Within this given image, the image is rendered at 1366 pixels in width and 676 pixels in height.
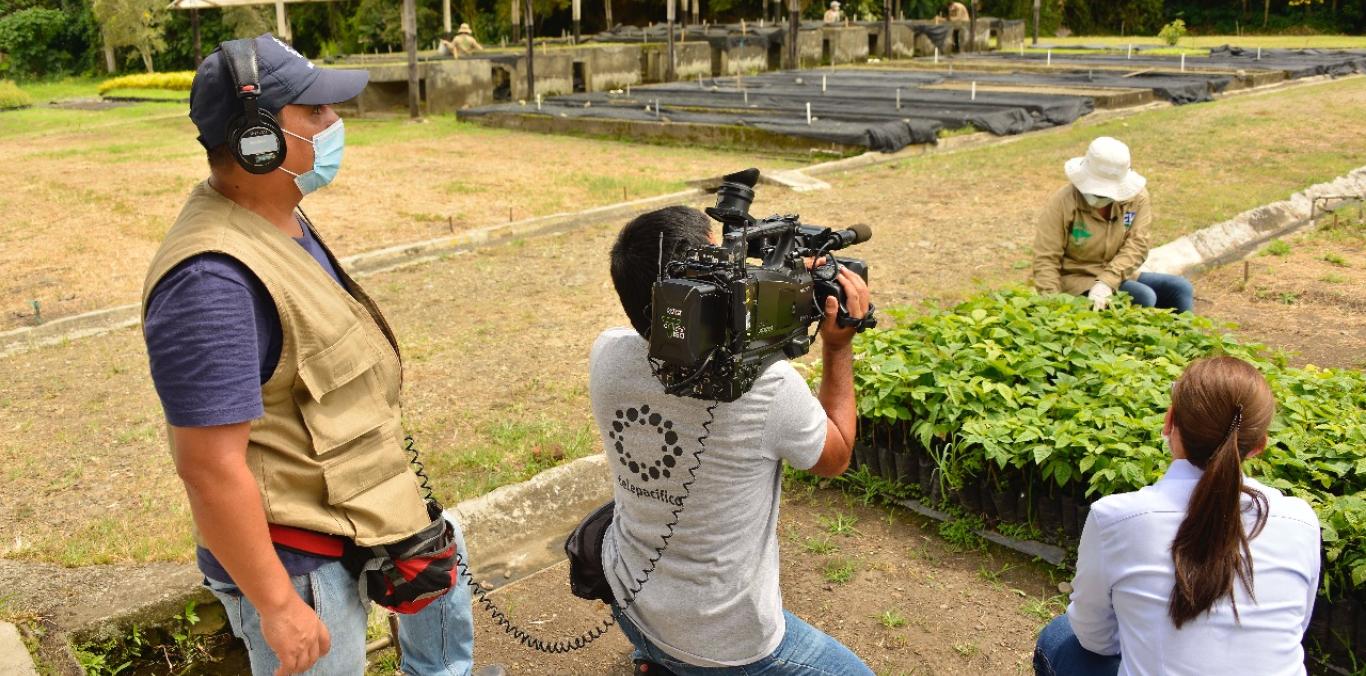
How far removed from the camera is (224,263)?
6.73 feet

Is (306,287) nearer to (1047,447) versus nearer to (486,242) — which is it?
(1047,447)

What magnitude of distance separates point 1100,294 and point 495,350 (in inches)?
137

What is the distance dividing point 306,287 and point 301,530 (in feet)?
1.59

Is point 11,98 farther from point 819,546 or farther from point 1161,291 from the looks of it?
point 819,546

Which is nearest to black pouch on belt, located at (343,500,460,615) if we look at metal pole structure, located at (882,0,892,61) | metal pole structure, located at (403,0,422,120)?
metal pole structure, located at (403,0,422,120)

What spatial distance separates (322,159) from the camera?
94.2 inches

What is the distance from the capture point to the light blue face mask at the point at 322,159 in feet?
7.68

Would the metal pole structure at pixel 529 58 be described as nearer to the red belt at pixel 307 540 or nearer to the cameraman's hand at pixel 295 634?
the red belt at pixel 307 540

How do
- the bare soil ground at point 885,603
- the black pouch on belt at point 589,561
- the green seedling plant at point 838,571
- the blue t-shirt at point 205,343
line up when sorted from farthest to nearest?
1. the green seedling plant at point 838,571
2. the bare soil ground at point 885,603
3. the black pouch on belt at point 589,561
4. the blue t-shirt at point 205,343

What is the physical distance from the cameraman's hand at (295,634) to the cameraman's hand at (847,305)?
3.92 ft

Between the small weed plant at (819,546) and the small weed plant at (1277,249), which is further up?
the small weed plant at (1277,249)

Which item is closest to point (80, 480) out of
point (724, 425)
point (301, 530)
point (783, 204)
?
point (301, 530)

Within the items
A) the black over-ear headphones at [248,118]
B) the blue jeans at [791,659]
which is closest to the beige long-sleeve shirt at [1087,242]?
the blue jeans at [791,659]

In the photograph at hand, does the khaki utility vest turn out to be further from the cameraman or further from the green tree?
the green tree
